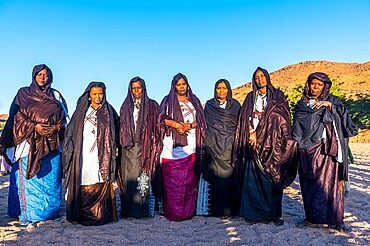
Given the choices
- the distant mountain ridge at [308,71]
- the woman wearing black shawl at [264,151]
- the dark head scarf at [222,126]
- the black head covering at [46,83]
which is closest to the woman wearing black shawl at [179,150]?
the dark head scarf at [222,126]

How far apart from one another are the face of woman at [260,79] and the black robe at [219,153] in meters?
0.44

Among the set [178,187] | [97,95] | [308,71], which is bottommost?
[178,187]

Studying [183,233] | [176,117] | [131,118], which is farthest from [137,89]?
[183,233]

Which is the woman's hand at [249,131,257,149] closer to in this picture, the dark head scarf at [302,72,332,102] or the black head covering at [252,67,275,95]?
the black head covering at [252,67,275,95]

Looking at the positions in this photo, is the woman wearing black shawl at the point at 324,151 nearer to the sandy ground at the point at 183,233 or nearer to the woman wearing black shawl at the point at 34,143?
the sandy ground at the point at 183,233

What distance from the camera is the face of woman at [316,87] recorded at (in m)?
4.35

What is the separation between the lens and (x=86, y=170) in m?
4.55

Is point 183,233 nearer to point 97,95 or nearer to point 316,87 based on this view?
point 97,95

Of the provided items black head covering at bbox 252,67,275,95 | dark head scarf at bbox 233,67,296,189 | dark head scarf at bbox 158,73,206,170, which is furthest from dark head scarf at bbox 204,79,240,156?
black head covering at bbox 252,67,275,95

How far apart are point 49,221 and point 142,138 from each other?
1.61 meters

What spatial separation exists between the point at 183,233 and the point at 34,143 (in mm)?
2181

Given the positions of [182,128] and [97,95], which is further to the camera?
[182,128]

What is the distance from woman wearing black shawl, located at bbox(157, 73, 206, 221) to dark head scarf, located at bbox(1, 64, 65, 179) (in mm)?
1455

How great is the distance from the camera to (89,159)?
4.57 m
